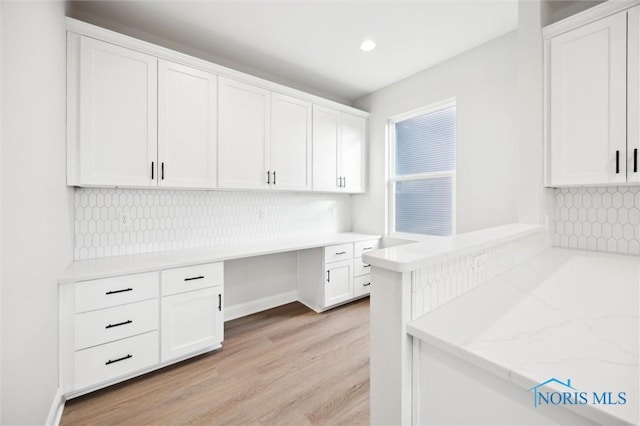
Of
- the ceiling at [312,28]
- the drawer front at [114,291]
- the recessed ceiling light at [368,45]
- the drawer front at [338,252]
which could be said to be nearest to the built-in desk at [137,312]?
the drawer front at [114,291]

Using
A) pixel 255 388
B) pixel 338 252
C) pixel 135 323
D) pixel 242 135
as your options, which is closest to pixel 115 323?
pixel 135 323

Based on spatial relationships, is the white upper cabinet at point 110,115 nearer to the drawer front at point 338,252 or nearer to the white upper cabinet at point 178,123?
the white upper cabinet at point 178,123

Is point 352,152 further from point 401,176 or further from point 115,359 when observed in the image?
point 115,359

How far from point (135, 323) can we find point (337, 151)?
2.67 m

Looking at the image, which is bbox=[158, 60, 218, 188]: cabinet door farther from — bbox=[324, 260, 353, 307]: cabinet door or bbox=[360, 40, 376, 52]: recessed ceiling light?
bbox=[324, 260, 353, 307]: cabinet door

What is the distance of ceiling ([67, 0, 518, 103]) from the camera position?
6.91ft

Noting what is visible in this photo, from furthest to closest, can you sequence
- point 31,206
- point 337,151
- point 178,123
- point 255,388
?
point 337,151 < point 178,123 < point 255,388 < point 31,206

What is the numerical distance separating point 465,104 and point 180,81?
8.89 ft

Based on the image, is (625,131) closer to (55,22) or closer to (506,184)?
(506,184)

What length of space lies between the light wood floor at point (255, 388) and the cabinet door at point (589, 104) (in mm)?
2030

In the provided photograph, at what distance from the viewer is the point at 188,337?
208 cm

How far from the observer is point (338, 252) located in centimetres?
312

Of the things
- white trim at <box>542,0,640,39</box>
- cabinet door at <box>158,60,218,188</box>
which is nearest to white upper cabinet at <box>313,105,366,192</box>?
cabinet door at <box>158,60,218,188</box>

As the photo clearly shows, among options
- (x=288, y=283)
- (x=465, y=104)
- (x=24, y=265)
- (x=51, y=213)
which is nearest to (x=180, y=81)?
(x=51, y=213)
